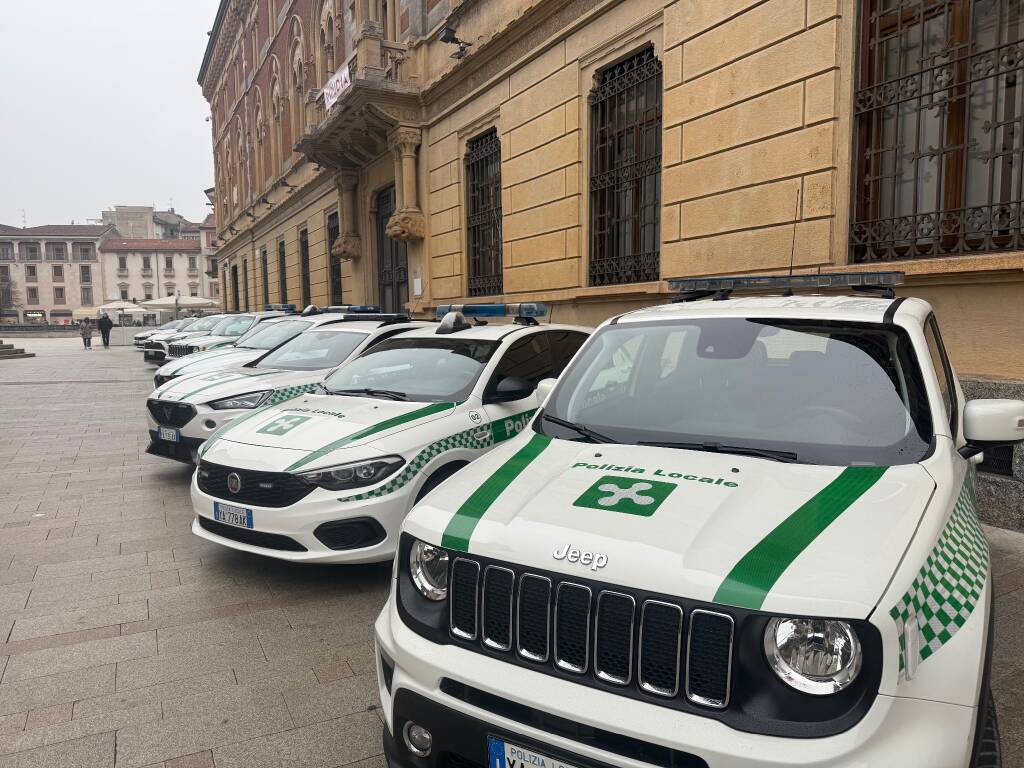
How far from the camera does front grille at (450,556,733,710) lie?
6.01 feet

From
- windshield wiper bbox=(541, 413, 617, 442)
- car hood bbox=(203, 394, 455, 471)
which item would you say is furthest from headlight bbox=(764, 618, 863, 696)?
car hood bbox=(203, 394, 455, 471)

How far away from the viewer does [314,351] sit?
313 inches

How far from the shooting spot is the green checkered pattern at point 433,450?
417 centimetres

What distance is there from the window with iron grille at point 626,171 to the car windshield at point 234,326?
10647mm

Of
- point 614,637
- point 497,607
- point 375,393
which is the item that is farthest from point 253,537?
point 614,637

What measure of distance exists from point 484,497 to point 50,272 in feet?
345

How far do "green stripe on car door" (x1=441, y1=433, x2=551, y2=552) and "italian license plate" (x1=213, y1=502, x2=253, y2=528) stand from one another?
208 cm

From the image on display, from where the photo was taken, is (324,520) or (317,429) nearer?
(324,520)

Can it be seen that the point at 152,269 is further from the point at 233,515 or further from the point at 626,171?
the point at 233,515

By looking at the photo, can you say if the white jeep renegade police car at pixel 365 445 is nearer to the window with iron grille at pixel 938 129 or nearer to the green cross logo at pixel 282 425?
the green cross logo at pixel 282 425

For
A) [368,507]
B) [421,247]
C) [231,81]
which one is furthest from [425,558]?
[231,81]

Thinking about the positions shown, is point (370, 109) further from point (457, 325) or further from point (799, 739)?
point (799, 739)

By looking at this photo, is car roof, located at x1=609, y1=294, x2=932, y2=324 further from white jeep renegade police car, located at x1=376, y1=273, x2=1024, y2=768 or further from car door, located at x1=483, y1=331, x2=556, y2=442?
car door, located at x1=483, y1=331, x2=556, y2=442

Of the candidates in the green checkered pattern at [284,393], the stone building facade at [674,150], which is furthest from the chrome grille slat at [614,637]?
the green checkered pattern at [284,393]
